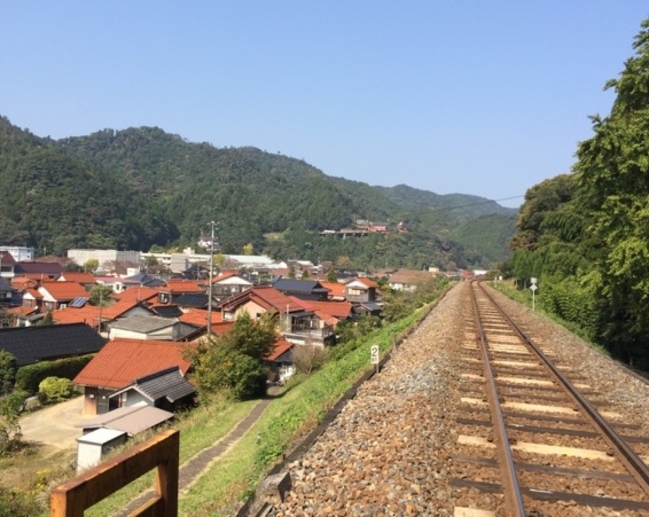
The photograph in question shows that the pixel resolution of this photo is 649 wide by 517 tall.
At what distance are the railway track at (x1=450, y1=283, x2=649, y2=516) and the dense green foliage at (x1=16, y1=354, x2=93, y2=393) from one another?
21.1 m

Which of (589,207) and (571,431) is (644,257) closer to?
(589,207)

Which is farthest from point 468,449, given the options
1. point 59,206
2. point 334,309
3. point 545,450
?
point 59,206

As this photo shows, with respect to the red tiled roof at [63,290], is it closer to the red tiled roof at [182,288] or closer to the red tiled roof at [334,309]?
the red tiled roof at [182,288]

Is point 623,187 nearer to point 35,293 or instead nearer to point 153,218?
point 35,293

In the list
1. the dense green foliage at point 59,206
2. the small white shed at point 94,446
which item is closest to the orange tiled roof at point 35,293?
the small white shed at point 94,446

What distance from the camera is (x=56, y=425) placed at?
62.7 feet

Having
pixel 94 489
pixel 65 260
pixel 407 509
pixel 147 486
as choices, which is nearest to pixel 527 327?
pixel 147 486

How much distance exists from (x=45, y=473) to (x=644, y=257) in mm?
15292

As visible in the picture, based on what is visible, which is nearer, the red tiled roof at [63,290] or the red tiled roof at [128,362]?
the red tiled roof at [128,362]

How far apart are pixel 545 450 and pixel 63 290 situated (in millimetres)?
54342

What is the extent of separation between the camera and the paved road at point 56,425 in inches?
677

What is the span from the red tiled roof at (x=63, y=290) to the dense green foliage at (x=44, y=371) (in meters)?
28.0

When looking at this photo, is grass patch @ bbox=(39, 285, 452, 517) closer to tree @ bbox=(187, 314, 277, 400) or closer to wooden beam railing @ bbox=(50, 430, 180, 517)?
tree @ bbox=(187, 314, 277, 400)

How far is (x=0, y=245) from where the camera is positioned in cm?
11638
